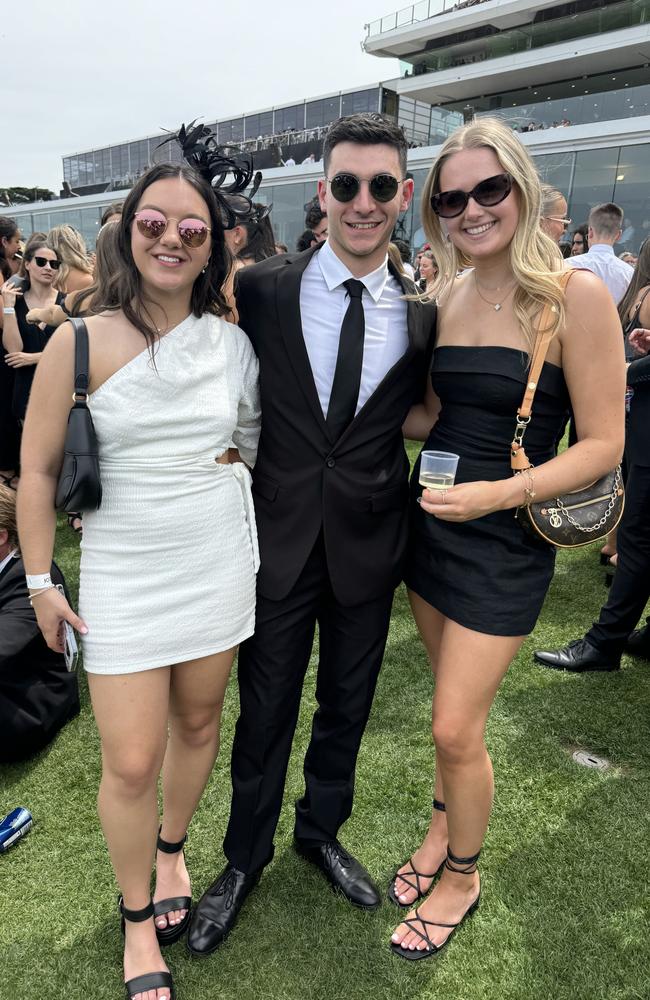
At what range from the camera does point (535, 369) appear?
1.83 meters

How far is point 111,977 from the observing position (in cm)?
Result: 204

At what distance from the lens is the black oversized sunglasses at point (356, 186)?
1.94 m

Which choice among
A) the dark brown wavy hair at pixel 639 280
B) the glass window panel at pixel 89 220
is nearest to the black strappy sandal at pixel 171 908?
the dark brown wavy hair at pixel 639 280

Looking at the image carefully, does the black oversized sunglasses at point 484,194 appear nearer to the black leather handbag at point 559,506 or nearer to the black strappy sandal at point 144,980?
the black leather handbag at point 559,506

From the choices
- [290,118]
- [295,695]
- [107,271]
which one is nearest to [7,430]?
[107,271]

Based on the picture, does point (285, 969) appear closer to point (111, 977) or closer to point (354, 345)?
point (111, 977)

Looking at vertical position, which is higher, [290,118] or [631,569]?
[290,118]

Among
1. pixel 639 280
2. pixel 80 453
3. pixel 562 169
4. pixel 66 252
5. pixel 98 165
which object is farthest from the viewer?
pixel 98 165

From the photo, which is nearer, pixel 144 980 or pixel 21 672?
pixel 144 980

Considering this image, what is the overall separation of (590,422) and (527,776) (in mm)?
1777

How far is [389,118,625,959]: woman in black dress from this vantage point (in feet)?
6.00

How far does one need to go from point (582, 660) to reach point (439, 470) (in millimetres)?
2432

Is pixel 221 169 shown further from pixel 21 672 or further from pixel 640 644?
pixel 640 644

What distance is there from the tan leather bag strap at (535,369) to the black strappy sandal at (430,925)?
1.32 metres
